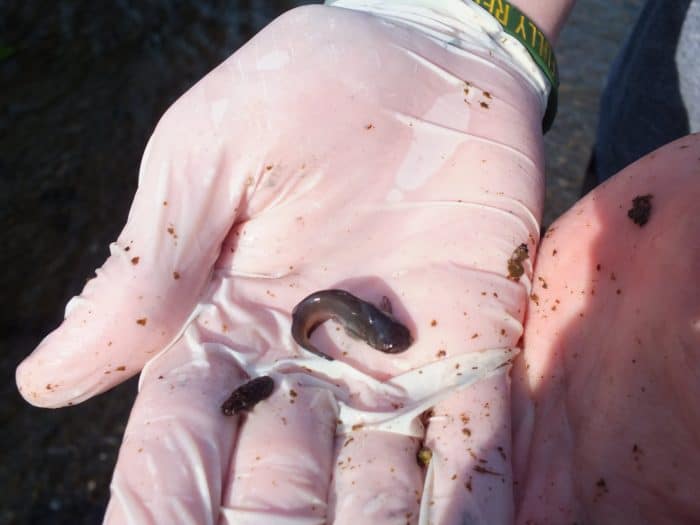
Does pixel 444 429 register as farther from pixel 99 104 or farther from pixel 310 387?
pixel 99 104

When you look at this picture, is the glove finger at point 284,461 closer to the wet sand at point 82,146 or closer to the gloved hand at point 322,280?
the gloved hand at point 322,280

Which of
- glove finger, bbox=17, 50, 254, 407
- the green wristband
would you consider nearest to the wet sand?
glove finger, bbox=17, 50, 254, 407

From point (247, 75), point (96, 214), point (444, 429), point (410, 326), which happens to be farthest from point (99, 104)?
point (444, 429)

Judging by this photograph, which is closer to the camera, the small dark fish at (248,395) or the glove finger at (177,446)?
the glove finger at (177,446)

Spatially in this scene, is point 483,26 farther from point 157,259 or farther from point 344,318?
point 157,259

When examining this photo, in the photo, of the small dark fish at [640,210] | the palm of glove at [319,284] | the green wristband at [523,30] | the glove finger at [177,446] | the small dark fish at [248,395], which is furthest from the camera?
the green wristband at [523,30]

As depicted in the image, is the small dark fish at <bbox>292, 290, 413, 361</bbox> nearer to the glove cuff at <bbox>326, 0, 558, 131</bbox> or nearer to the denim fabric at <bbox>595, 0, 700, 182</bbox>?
the glove cuff at <bbox>326, 0, 558, 131</bbox>

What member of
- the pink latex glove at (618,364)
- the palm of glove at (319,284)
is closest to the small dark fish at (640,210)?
the pink latex glove at (618,364)
